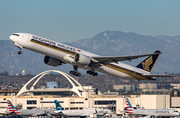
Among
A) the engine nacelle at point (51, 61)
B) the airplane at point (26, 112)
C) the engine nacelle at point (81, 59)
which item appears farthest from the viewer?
the airplane at point (26, 112)

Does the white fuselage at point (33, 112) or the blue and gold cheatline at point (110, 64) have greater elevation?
the blue and gold cheatline at point (110, 64)

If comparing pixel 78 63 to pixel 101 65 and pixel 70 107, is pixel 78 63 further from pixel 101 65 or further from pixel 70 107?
pixel 70 107

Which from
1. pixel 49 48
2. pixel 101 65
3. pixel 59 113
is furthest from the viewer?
pixel 59 113

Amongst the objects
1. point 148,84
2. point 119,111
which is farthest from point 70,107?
point 148,84

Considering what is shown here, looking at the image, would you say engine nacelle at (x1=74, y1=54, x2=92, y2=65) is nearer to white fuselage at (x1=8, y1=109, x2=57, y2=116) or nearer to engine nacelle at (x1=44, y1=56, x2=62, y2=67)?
engine nacelle at (x1=44, y1=56, x2=62, y2=67)

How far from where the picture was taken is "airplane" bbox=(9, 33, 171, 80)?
48125mm

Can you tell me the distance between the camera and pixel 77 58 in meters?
50.5

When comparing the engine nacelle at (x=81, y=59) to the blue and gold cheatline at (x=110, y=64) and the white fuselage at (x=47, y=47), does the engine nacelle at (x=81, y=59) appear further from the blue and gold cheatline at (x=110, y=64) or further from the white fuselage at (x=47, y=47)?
the blue and gold cheatline at (x=110, y=64)

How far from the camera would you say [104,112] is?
83.8 metres

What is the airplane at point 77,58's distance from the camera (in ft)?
158

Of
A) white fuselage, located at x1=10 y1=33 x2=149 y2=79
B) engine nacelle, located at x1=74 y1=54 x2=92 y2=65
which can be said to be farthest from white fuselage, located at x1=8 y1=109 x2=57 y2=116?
engine nacelle, located at x1=74 y1=54 x2=92 y2=65

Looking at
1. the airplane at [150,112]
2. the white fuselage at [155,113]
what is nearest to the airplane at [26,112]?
the airplane at [150,112]

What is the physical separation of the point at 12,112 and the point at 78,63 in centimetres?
3829

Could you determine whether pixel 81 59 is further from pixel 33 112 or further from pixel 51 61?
pixel 33 112
